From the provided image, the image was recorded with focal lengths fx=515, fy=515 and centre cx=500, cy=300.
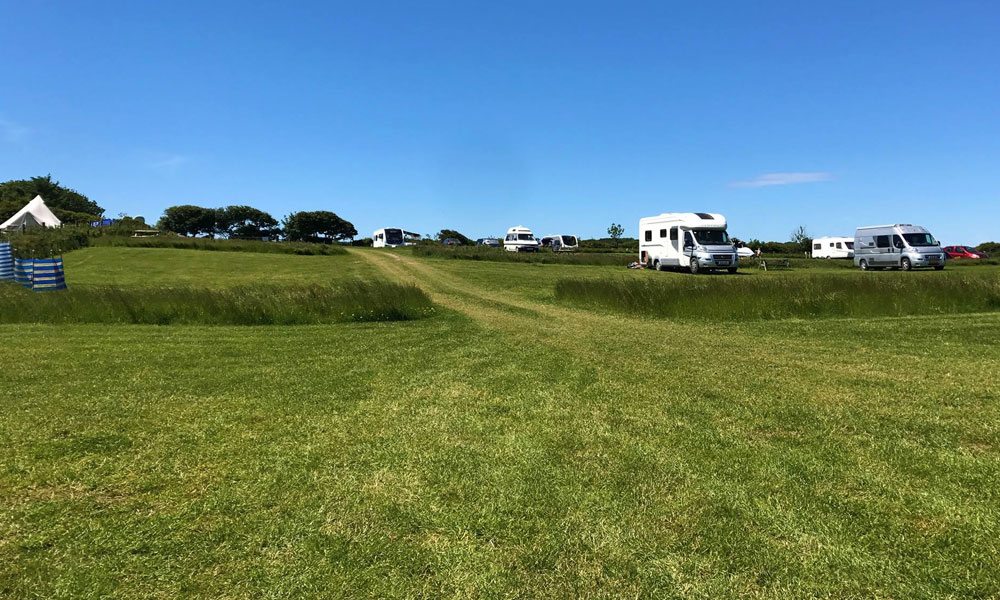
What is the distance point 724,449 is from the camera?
375cm

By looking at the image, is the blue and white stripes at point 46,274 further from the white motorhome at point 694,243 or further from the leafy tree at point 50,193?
the leafy tree at point 50,193

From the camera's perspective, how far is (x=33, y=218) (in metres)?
53.8

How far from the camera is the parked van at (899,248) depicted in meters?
26.3

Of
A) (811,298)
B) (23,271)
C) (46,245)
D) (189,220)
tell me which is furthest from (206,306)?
(189,220)

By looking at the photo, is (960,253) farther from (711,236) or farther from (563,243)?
(563,243)

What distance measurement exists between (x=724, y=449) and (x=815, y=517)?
0.96 metres

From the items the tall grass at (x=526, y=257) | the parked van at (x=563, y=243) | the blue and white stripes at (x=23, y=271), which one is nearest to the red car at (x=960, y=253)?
the tall grass at (x=526, y=257)

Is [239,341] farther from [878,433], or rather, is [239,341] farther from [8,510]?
[878,433]

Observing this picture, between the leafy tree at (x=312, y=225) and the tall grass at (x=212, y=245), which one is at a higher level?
the leafy tree at (x=312, y=225)

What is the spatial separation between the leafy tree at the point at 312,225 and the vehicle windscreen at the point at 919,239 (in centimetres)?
10473

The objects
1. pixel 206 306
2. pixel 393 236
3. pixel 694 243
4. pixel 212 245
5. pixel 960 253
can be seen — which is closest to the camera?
pixel 206 306

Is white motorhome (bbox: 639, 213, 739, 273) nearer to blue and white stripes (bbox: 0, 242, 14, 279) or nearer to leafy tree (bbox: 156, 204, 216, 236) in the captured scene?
blue and white stripes (bbox: 0, 242, 14, 279)

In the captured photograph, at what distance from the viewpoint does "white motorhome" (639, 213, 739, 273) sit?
25.1 metres

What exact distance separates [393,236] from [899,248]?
160 ft
